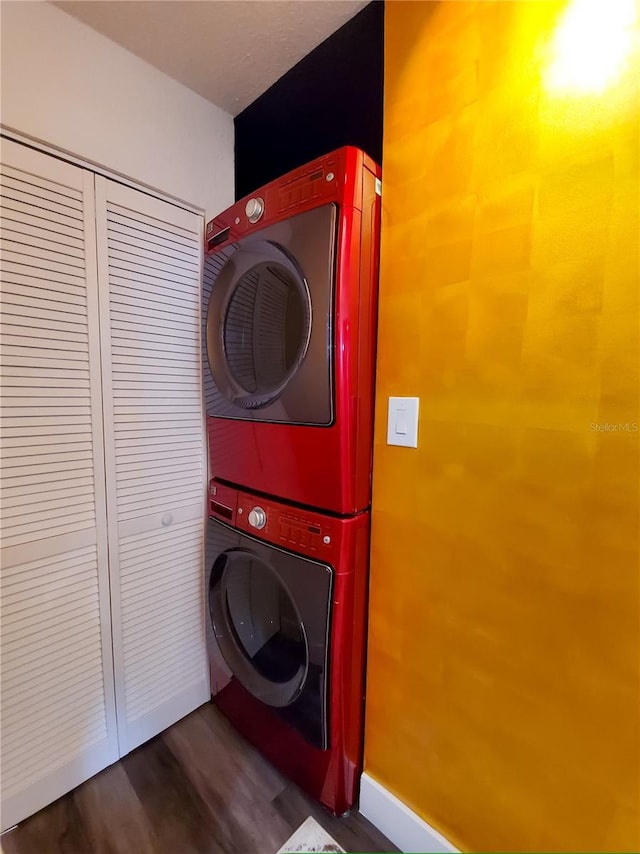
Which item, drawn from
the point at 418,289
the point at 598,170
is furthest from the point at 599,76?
the point at 418,289

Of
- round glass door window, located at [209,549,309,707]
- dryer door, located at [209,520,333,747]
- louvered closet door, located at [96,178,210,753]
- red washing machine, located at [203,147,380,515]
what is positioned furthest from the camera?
louvered closet door, located at [96,178,210,753]

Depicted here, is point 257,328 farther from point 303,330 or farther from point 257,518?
→ point 257,518

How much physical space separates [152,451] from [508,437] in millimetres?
1152

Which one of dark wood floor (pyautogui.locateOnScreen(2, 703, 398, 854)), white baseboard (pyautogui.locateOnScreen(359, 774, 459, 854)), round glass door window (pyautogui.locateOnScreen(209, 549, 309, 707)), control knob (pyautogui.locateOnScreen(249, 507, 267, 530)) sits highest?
control knob (pyautogui.locateOnScreen(249, 507, 267, 530))

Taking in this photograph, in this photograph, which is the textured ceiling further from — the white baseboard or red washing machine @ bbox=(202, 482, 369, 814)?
the white baseboard

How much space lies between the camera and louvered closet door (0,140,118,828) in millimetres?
1013

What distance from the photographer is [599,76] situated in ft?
2.15

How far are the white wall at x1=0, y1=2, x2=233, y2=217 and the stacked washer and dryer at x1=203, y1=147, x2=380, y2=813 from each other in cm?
30

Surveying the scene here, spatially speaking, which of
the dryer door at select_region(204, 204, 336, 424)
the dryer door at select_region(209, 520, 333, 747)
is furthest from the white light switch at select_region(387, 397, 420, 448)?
the dryer door at select_region(209, 520, 333, 747)

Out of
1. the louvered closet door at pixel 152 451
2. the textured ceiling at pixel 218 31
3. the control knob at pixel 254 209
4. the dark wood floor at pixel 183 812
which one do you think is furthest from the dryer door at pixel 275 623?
the textured ceiling at pixel 218 31

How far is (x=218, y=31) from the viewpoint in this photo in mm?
1098

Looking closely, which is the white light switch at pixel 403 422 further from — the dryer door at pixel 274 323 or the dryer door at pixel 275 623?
the dryer door at pixel 275 623

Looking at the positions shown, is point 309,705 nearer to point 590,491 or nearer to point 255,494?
point 255,494

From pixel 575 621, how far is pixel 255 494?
878 millimetres
